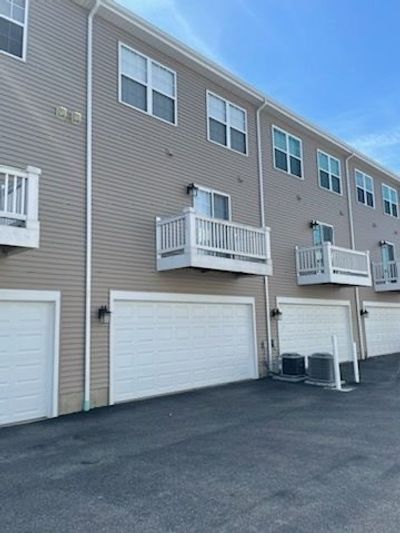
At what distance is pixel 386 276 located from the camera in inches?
679

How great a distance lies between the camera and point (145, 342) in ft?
30.1

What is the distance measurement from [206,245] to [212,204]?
2.25 m

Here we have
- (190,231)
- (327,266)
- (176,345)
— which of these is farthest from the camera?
(327,266)

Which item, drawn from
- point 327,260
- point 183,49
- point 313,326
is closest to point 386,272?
point 313,326

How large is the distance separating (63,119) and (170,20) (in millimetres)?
4544

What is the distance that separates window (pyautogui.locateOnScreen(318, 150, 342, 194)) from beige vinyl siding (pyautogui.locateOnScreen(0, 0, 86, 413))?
9760 millimetres

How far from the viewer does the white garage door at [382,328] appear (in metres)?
16.5

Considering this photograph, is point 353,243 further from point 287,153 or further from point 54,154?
point 54,154

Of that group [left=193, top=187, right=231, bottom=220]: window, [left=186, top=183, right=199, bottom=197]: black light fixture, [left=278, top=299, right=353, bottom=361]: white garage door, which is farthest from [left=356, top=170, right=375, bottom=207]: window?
[left=186, top=183, right=199, bottom=197]: black light fixture

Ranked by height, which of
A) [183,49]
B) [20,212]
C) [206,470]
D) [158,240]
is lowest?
[206,470]

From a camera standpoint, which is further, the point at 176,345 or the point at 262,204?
the point at 262,204

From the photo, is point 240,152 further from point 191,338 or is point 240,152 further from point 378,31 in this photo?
point 378,31

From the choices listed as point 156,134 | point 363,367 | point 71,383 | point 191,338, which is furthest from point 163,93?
point 363,367

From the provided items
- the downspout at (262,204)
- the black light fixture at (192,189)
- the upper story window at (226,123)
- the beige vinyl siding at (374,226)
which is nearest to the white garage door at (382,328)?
the beige vinyl siding at (374,226)
